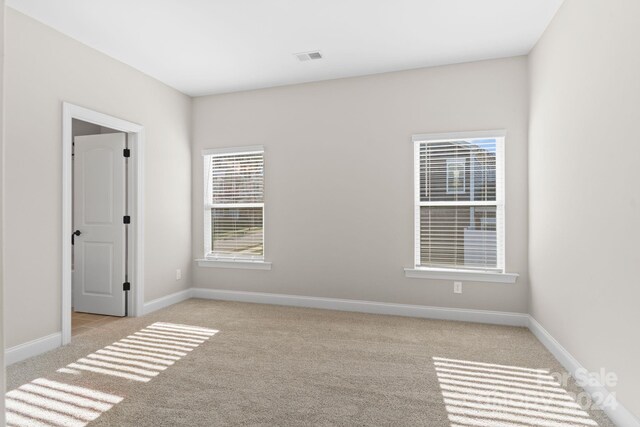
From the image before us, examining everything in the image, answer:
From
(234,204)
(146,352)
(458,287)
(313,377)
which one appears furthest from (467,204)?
(146,352)

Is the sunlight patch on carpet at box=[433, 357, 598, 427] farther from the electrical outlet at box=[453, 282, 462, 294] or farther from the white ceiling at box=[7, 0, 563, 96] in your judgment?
the white ceiling at box=[7, 0, 563, 96]

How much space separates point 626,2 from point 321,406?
2866 millimetres

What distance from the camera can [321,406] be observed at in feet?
7.45

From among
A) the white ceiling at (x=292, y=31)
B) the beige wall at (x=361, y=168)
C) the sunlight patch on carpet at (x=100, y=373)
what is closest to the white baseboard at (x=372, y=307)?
the beige wall at (x=361, y=168)

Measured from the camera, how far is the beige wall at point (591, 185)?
1968mm

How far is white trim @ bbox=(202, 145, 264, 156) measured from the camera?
4.77 m

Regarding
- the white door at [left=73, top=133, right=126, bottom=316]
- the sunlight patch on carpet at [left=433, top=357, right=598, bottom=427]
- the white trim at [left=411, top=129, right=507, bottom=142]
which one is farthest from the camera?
the white door at [left=73, top=133, right=126, bottom=316]

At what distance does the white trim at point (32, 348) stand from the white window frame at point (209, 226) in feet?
6.57

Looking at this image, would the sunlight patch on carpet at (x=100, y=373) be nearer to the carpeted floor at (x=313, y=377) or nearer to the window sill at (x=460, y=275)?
the carpeted floor at (x=313, y=377)

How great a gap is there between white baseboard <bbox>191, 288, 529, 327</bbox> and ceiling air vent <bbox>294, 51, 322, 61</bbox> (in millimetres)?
2750

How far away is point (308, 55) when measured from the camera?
3.83 metres

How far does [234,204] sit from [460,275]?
116 inches

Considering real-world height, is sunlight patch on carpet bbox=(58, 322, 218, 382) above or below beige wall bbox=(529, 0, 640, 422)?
below

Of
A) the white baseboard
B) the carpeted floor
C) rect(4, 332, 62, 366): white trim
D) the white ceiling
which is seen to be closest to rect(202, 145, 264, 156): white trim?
the white ceiling
